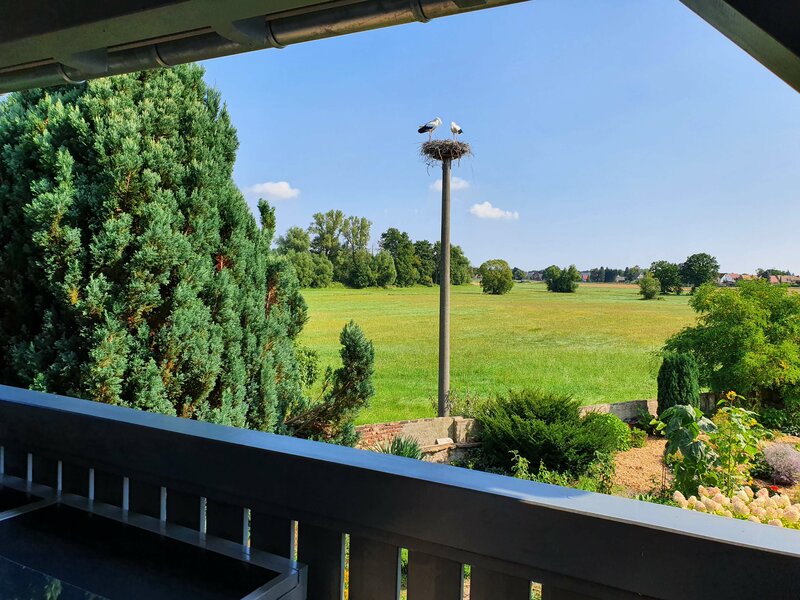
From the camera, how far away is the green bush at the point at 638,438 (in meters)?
4.84

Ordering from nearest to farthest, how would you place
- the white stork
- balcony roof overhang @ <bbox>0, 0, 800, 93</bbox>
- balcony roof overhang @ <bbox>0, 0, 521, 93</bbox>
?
balcony roof overhang @ <bbox>0, 0, 800, 93</bbox> → balcony roof overhang @ <bbox>0, 0, 521, 93</bbox> → the white stork

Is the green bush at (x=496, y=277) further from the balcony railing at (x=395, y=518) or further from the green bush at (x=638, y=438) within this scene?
the balcony railing at (x=395, y=518)

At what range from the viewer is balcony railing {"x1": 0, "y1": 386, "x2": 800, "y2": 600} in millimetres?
413

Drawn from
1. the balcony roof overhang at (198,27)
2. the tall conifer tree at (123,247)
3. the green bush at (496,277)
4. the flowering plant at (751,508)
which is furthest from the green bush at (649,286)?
the balcony roof overhang at (198,27)

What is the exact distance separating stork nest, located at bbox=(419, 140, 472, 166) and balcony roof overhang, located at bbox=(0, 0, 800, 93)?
15.2 feet

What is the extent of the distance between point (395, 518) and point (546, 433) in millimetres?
3839

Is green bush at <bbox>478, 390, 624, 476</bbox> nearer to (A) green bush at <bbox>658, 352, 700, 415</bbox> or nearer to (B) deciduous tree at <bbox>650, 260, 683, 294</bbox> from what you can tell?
(A) green bush at <bbox>658, 352, 700, 415</bbox>

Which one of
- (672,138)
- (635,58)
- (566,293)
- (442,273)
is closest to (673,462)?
(442,273)

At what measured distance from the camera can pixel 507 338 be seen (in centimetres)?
657

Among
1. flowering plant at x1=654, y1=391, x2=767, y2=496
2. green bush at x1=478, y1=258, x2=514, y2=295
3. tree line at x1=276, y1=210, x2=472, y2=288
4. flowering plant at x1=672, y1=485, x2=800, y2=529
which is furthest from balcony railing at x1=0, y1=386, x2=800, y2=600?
green bush at x1=478, y1=258, x2=514, y2=295

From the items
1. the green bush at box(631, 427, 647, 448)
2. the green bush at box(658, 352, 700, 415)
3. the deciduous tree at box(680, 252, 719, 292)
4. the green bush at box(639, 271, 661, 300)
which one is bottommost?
the green bush at box(631, 427, 647, 448)

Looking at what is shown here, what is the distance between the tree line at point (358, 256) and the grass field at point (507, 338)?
0.67 ft

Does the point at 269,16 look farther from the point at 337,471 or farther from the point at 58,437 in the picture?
the point at 58,437

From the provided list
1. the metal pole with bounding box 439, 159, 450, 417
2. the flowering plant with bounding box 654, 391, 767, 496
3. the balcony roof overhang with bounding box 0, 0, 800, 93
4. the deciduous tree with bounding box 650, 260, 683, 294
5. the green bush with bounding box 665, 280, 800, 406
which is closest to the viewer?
the balcony roof overhang with bounding box 0, 0, 800, 93
